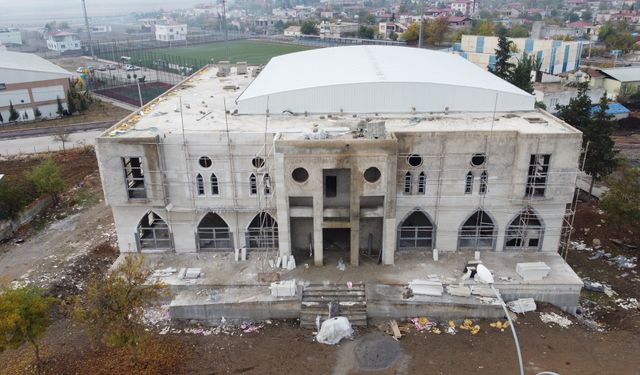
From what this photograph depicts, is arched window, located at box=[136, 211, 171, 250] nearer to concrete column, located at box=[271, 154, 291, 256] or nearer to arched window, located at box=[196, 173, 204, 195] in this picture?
arched window, located at box=[196, 173, 204, 195]

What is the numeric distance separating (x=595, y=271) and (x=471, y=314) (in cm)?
863

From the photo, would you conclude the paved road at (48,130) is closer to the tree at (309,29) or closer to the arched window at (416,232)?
the arched window at (416,232)

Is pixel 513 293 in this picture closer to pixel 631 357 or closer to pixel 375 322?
pixel 631 357

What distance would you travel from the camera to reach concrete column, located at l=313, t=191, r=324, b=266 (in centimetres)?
2380

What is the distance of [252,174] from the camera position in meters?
25.2

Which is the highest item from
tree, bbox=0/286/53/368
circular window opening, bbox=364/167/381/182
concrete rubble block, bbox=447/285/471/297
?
circular window opening, bbox=364/167/381/182

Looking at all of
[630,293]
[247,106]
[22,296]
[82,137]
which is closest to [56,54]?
[82,137]

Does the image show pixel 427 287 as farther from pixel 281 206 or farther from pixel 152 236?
pixel 152 236

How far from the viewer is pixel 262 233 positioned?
2655cm

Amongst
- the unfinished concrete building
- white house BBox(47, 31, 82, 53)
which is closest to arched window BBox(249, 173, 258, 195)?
the unfinished concrete building

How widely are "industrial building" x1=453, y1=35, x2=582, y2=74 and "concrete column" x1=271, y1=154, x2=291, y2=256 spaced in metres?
52.1

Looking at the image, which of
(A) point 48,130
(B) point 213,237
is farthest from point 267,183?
(A) point 48,130

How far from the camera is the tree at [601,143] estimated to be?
3164 centimetres

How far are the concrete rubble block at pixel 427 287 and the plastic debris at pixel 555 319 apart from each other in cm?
468
